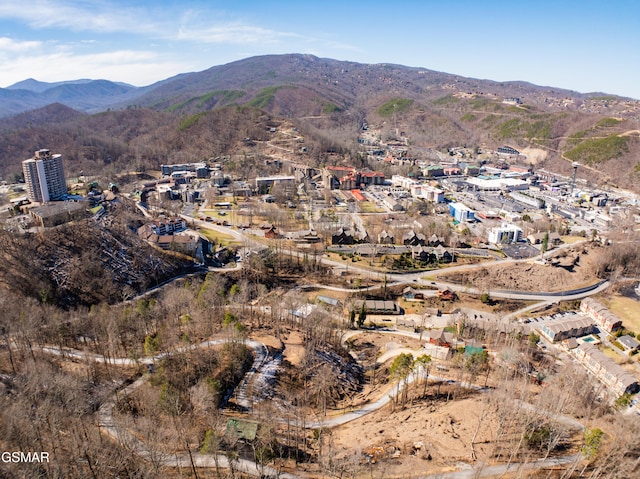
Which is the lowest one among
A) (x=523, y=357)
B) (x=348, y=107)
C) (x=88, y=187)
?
(x=523, y=357)

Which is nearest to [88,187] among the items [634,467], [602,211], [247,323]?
[247,323]

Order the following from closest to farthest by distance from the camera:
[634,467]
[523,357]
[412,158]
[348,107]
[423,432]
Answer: [634,467] < [423,432] < [523,357] < [412,158] < [348,107]

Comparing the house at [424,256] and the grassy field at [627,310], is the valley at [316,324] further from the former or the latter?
the house at [424,256]

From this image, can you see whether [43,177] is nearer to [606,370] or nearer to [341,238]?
[341,238]

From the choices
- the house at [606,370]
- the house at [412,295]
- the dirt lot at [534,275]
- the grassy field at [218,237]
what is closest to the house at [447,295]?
the house at [412,295]

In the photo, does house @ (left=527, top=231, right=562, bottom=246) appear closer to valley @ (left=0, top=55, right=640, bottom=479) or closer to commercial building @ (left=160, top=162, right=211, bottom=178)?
valley @ (left=0, top=55, right=640, bottom=479)

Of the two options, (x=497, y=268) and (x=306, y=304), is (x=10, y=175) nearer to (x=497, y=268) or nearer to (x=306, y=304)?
Result: (x=306, y=304)
